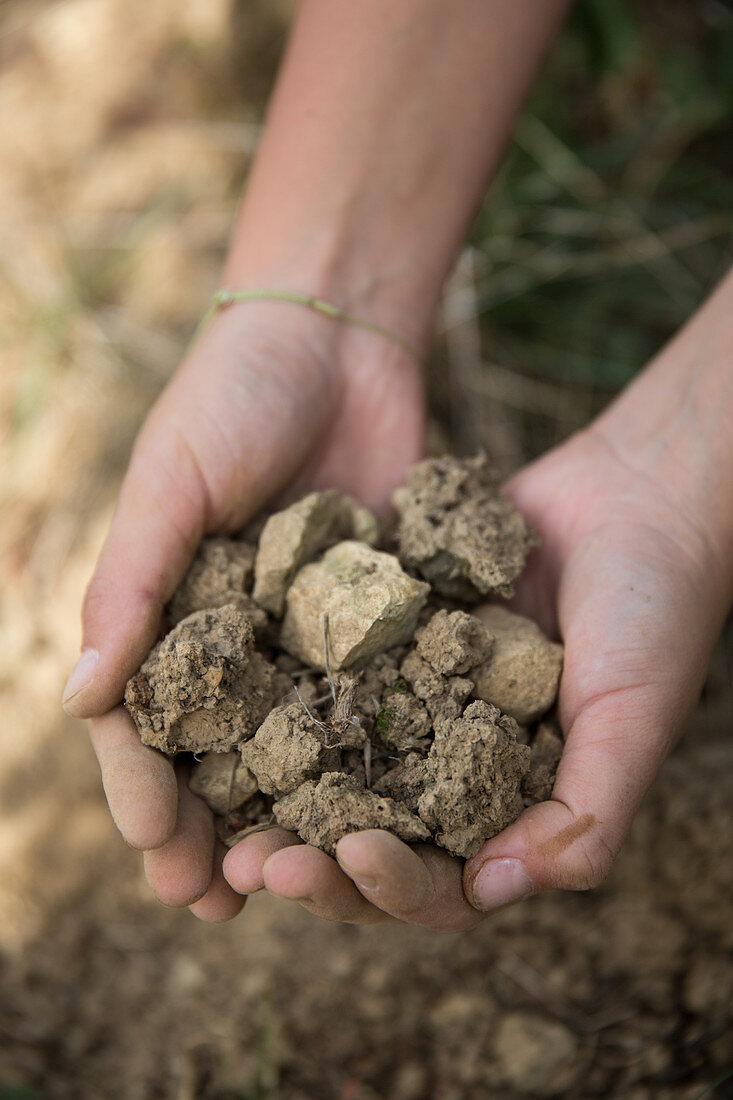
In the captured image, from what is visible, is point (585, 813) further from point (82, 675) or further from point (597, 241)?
point (597, 241)

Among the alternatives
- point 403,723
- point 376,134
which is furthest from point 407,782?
point 376,134

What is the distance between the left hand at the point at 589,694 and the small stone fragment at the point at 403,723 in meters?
0.18

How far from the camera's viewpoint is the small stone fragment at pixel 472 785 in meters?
1.39

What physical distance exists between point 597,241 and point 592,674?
214cm

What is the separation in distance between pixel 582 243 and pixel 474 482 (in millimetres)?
1733

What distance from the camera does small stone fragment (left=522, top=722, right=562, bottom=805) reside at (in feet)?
4.87

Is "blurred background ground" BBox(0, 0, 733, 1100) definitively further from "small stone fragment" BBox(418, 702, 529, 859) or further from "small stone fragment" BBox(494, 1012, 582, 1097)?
"small stone fragment" BBox(418, 702, 529, 859)

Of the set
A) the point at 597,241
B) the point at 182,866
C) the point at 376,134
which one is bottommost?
the point at 182,866

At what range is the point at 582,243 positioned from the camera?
10.3 feet

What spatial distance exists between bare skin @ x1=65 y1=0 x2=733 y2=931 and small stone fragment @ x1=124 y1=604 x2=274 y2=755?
5 centimetres

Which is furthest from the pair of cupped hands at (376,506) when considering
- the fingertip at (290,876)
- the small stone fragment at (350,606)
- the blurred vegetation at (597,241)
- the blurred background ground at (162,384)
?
the blurred vegetation at (597,241)

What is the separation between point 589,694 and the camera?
1.54 meters

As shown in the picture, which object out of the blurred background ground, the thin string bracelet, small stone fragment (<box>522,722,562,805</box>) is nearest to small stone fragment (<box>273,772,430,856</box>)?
small stone fragment (<box>522,722,562,805</box>)

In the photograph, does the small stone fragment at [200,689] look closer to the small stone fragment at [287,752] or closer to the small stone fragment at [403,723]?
the small stone fragment at [287,752]
